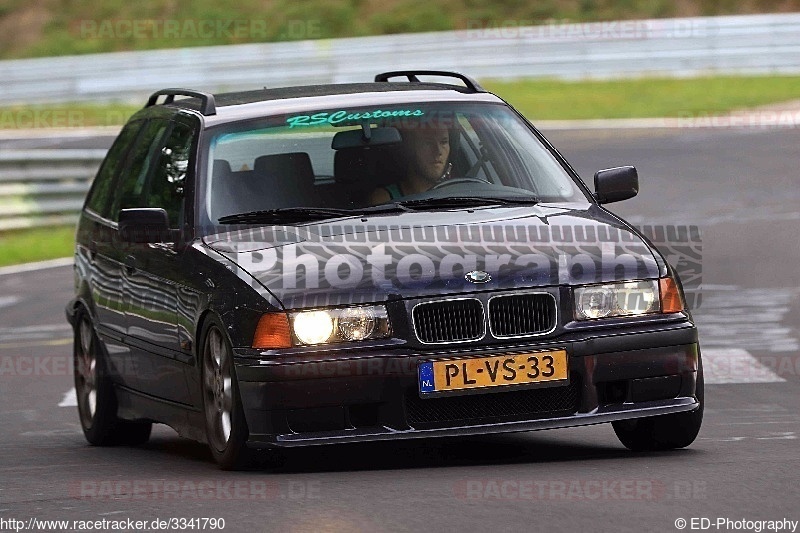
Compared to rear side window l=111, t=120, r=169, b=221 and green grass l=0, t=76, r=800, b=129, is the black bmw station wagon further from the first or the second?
green grass l=0, t=76, r=800, b=129

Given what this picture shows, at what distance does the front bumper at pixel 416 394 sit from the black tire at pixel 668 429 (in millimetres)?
343

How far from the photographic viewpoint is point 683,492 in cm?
659

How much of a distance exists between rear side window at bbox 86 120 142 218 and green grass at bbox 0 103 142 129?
25543 mm

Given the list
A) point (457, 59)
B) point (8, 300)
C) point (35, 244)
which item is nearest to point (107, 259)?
point (8, 300)

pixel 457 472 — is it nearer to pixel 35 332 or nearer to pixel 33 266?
pixel 35 332

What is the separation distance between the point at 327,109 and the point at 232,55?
32.3m

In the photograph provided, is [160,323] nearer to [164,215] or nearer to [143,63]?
[164,215]

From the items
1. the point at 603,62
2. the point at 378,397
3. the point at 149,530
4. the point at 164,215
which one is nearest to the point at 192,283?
the point at 164,215

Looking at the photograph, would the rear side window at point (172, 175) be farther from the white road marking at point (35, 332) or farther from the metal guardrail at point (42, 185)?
the metal guardrail at point (42, 185)

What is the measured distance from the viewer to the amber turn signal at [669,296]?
25.2 ft

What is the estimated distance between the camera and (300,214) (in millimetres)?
8250

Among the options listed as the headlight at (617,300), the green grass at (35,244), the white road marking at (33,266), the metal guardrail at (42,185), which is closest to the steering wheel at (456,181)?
the headlight at (617,300)

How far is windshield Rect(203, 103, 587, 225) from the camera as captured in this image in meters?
8.41

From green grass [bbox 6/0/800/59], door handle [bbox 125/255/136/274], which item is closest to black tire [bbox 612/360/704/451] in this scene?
door handle [bbox 125/255/136/274]
